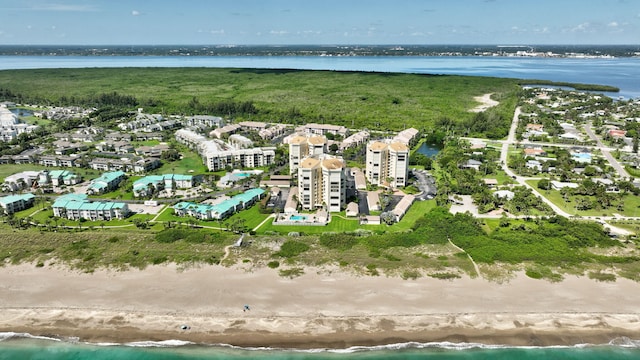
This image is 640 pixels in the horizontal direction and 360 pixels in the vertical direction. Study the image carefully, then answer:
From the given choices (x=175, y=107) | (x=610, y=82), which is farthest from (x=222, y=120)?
(x=610, y=82)

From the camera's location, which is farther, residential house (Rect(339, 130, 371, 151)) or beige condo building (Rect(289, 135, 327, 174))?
residential house (Rect(339, 130, 371, 151))

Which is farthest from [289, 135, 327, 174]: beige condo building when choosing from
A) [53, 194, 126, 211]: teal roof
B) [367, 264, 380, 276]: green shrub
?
[367, 264, 380, 276]: green shrub

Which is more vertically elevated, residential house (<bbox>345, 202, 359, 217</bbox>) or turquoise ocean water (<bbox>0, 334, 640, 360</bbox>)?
residential house (<bbox>345, 202, 359, 217</bbox>)

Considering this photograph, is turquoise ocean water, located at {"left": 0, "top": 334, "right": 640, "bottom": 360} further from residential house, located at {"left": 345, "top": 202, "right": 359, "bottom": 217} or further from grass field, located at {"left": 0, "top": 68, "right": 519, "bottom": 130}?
grass field, located at {"left": 0, "top": 68, "right": 519, "bottom": 130}

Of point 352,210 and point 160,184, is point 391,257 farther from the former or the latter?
point 160,184

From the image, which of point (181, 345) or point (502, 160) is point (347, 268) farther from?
point (502, 160)

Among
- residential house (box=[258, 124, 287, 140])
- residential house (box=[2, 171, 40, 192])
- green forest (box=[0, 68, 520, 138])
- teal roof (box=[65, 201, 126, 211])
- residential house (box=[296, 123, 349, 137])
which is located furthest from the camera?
green forest (box=[0, 68, 520, 138])

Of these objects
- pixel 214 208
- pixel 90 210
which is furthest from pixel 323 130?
pixel 90 210
